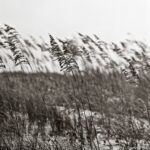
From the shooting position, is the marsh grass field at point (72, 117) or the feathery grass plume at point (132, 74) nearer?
the marsh grass field at point (72, 117)

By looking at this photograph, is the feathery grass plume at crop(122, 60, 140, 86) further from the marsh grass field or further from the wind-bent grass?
the wind-bent grass

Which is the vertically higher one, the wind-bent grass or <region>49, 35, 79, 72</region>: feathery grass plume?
<region>49, 35, 79, 72</region>: feathery grass plume

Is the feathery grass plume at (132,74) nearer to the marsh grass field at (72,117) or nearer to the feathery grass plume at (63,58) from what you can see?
the marsh grass field at (72,117)

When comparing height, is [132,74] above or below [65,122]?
above

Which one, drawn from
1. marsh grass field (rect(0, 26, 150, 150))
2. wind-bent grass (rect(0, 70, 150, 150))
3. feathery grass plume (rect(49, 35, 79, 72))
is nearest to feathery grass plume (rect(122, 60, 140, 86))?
marsh grass field (rect(0, 26, 150, 150))

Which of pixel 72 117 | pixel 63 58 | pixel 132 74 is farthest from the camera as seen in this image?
pixel 72 117

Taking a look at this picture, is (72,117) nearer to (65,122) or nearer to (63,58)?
(65,122)

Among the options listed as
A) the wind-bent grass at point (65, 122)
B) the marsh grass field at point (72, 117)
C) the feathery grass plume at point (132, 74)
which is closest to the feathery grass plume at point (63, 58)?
the marsh grass field at point (72, 117)

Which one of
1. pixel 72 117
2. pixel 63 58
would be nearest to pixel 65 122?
pixel 72 117

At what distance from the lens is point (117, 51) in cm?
576

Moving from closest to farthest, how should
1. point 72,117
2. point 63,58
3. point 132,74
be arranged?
point 63,58
point 132,74
point 72,117

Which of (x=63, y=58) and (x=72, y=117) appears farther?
(x=72, y=117)

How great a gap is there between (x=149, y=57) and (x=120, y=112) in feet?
4.42

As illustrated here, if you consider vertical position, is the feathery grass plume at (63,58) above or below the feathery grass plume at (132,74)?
above
